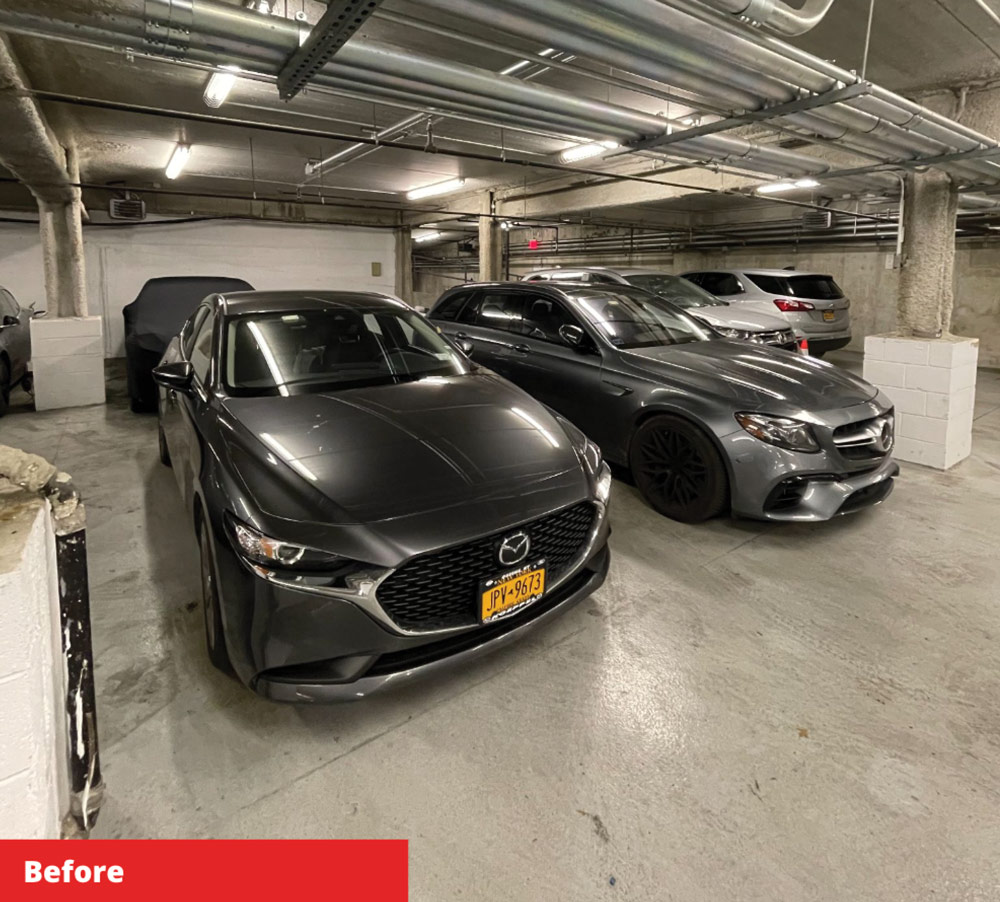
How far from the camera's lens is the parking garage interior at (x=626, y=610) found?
63.9 inches

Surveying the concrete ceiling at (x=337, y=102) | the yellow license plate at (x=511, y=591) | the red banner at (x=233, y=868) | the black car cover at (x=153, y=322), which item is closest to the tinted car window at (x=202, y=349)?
the concrete ceiling at (x=337, y=102)

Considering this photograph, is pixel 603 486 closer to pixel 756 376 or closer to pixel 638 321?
pixel 756 376

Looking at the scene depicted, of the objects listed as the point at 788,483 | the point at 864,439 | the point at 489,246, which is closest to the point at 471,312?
the point at 788,483

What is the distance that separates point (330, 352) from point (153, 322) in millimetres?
4410

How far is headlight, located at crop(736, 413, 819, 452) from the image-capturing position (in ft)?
10.5

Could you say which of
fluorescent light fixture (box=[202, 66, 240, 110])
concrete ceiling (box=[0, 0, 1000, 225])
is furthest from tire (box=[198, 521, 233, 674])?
fluorescent light fixture (box=[202, 66, 240, 110])

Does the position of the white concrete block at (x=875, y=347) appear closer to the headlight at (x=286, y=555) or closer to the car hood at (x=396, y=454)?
the car hood at (x=396, y=454)

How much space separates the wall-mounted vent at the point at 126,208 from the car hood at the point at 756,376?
32.6 feet

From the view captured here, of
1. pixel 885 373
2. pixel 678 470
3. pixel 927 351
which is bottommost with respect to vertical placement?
pixel 678 470

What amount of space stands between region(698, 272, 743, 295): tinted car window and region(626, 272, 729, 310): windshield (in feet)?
3.65

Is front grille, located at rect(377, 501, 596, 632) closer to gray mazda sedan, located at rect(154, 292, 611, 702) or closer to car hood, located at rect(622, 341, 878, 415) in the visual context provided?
gray mazda sedan, located at rect(154, 292, 611, 702)

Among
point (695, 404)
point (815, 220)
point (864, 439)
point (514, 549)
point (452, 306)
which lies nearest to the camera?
point (514, 549)

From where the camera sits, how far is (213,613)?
2051mm

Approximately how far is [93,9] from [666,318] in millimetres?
3522
